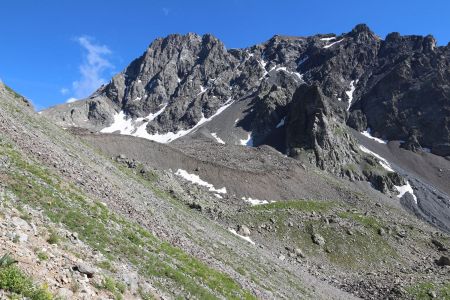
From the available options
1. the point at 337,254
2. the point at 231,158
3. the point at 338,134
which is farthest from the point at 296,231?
the point at 338,134

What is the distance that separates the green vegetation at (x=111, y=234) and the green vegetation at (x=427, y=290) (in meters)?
29.9

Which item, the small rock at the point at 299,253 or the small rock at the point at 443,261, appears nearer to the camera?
the small rock at the point at 299,253

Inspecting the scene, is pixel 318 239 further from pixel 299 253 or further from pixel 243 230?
pixel 243 230

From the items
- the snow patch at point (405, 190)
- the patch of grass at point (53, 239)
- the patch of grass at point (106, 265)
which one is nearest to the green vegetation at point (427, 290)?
the patch of grass at point (106, 265)

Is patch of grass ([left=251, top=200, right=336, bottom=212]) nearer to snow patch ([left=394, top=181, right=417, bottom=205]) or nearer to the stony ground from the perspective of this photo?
the stony ground

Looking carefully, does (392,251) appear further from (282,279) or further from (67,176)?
(67,176)

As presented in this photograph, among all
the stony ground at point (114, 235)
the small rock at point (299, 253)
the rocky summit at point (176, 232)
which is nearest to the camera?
the rocky summit at point (176, 232)

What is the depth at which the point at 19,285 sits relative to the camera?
11.4 metres

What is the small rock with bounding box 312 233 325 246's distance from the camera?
66375 mm

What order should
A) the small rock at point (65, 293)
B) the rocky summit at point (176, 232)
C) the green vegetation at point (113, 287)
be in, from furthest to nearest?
1. the rocky summit at point (176, 232)
2. the green vegetation at point (113, 287)
3. the small rock at point (65, 293)

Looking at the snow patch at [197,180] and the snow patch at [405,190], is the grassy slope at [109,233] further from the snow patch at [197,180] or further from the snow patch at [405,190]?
the snow patch at [405,190]

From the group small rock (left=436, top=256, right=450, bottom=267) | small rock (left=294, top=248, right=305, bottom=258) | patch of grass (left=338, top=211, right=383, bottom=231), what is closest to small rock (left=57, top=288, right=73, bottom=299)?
small rock (left=294, top=248, right=305, bottom=258)

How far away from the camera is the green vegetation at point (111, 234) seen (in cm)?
2108

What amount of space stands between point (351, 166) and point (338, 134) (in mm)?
20210
